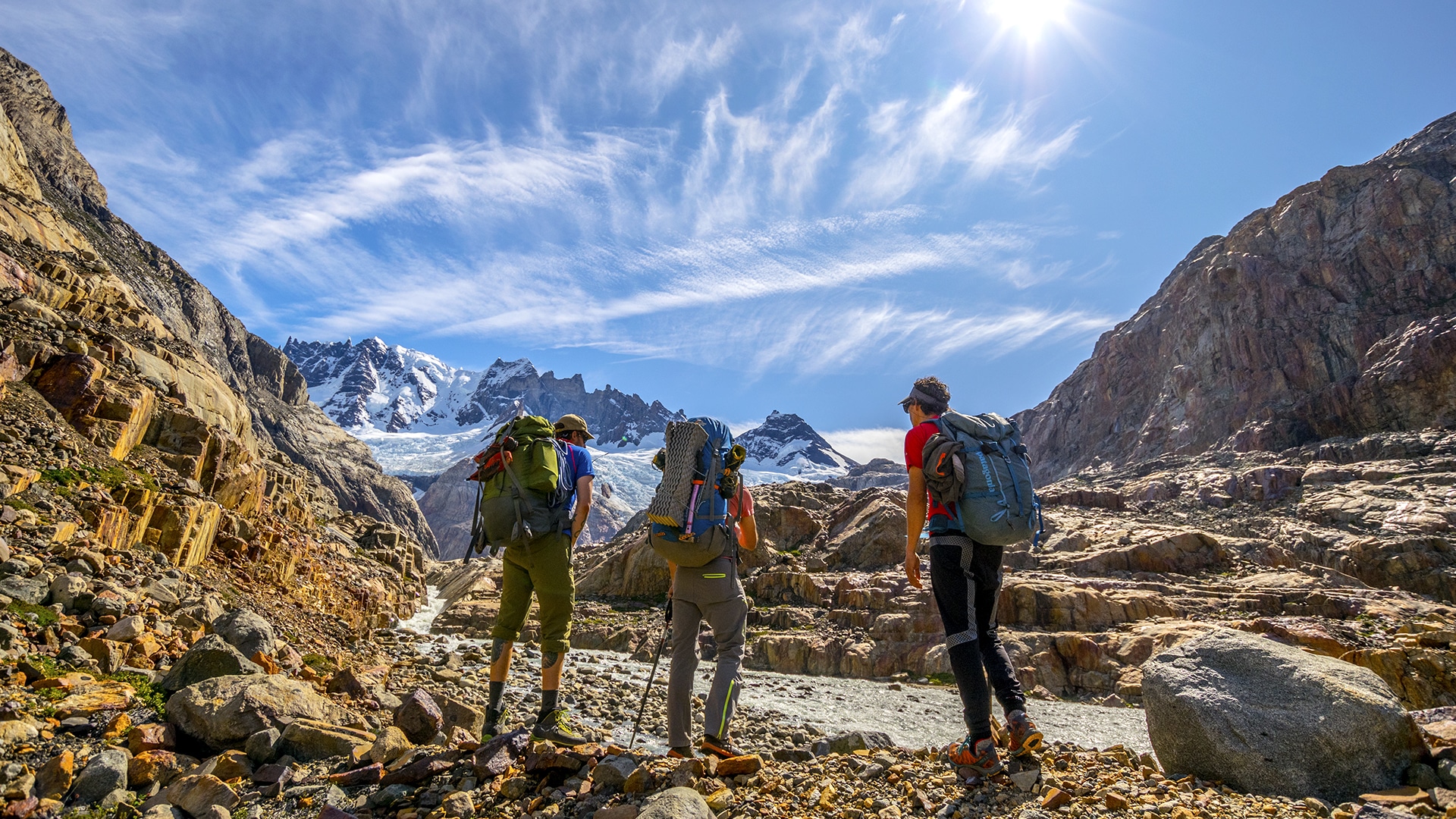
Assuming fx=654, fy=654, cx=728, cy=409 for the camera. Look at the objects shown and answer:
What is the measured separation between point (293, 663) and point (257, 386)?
494 ft

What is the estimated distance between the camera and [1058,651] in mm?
20391

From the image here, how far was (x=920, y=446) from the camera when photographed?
5.88m

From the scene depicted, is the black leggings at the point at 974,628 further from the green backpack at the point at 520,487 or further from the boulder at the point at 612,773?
the green backpack at the point at 520,487

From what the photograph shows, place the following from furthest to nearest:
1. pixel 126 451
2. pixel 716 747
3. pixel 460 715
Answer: pixel 126 451, pixel 460 715, pixel 716 747

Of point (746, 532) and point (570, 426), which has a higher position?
point (570, 426)

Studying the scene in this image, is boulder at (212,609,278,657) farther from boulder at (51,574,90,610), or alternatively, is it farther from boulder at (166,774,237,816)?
boulder at (166,774,237,816)

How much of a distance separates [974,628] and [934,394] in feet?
7.31

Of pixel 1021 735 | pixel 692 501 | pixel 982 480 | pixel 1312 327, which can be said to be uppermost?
pixel 1312 327

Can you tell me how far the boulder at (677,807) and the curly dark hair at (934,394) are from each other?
3.96 meters

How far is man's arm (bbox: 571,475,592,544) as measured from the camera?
6.95 metres

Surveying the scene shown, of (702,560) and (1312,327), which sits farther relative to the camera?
(1312,327)

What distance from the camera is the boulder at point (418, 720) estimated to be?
6457 millimetres

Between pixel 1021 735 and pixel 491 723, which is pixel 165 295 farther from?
pixel 1021 735

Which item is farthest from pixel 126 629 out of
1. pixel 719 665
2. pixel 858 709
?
pixel 858 709
